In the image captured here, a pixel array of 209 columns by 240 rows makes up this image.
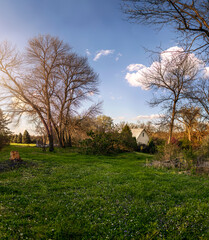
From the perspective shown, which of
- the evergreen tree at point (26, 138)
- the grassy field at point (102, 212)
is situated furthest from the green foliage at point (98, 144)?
the evergreen tree at point (26, 138)

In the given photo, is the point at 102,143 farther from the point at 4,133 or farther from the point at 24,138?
the point at 24,138

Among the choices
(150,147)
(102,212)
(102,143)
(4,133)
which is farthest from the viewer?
(150,147)

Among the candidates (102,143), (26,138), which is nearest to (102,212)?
(102,143)

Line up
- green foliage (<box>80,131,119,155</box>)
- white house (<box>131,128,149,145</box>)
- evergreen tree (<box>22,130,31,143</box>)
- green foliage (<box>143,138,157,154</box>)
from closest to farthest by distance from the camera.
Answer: green foliage (<box>80,131,119,155</box>), green foliage (<box>143,138,157,154</box>), white house (<box>131,128,149,145</box>), evergreen tree (<box>22,130,31,143</box>)

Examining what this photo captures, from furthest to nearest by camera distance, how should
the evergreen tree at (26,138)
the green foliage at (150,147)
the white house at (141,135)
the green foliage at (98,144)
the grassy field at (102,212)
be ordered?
the evergreen tree at (26,138) → the white house at (141,135) → the green foliage at (150,147) → the green foliage at (98,144) → the grassy field at (102,212)

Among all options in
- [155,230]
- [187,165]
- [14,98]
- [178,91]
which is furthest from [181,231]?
[14,98]

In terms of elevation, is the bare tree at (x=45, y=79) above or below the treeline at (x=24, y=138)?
above

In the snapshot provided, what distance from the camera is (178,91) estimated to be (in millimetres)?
18531

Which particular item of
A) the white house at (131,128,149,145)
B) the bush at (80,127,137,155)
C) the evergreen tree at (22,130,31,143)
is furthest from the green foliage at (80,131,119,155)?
the evergreen tree at (22,130,31,143)

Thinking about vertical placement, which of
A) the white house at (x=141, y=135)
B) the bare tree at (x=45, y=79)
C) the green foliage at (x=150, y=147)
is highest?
the bare tree at (x=45, y=79)

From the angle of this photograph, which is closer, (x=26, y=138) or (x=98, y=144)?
(x=98, y=144)

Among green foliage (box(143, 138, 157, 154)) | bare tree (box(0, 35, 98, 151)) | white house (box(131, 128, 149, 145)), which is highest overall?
bare tree (box(0, 35, 98, 151))

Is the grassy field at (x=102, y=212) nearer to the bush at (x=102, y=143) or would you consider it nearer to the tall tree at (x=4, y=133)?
the tall tree at (x=4, y=133)

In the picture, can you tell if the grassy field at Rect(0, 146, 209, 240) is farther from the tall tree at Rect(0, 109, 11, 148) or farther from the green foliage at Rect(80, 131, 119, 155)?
the green foliage at Rect(80, 131, 119, 155)
